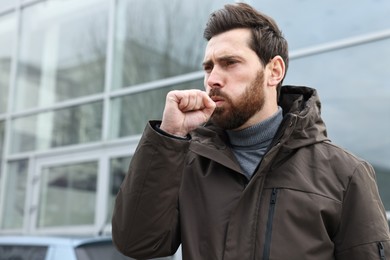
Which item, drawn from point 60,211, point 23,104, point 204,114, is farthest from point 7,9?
point 204,114

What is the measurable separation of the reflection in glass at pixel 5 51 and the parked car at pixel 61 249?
5137 millimetres

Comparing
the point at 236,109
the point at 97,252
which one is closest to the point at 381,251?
the point at 236,109

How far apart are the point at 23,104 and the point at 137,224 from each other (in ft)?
24.8

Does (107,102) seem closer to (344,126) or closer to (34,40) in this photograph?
(34,40)

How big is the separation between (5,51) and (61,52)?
53.6 inches

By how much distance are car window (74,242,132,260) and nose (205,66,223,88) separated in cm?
242

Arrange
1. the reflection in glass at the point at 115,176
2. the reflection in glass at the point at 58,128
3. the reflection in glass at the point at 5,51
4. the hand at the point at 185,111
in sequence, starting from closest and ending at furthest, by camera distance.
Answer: the hand at the point at 185,111 < the reflection in glass at the point at 115,176 < the reflection in glass at the point at 58,128 < the reflection in glass at the point at 5,51

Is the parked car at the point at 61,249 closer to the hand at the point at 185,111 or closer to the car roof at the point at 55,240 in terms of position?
the car roof at the point at 55,240

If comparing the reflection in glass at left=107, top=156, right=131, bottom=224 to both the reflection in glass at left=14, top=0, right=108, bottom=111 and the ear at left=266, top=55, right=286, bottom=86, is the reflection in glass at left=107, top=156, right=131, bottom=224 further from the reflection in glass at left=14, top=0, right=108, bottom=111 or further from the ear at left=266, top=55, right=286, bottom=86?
the ear at left=266, top=55, right=286, bottom=86

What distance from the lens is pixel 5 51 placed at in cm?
949

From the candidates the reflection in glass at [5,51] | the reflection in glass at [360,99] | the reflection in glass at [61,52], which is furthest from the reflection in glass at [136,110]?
the reflection in glass at [5,51]

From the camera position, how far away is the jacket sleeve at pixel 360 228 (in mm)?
1712

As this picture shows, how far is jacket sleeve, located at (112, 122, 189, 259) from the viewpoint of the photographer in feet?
5.78

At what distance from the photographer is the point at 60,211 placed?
8016 millimetres
